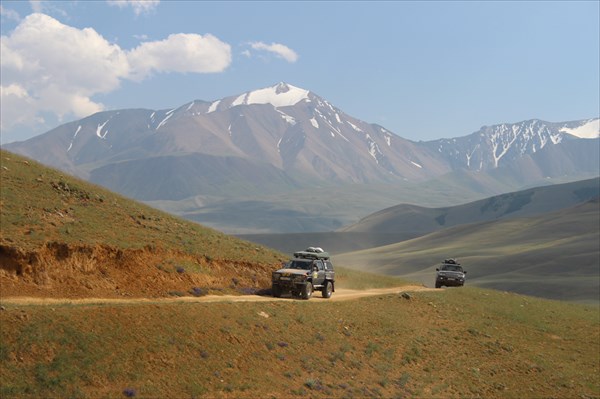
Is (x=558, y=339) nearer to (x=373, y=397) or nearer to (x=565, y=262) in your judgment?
(x=373, y=397)

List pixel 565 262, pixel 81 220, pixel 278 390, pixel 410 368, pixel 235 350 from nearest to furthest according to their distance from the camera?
pixel 278 390 → pixel 235 350 → pixel 410 368 → pixel 81 220 → pixel 565 262

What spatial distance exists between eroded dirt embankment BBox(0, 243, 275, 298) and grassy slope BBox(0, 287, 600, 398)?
20.3 ft

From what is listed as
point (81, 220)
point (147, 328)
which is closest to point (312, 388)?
point (147, 328)

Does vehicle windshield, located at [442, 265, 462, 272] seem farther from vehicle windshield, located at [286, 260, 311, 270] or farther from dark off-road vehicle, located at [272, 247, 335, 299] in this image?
vehicle windshield, located at [286, 260, 311, 270]

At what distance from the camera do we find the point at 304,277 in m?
36.0

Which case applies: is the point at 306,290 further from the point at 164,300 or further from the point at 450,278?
the point at 450,278

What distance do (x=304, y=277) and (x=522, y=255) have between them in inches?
3444

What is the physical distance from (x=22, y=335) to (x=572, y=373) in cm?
2679

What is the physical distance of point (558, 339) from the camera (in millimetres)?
38875

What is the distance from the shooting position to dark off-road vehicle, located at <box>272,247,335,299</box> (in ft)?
119

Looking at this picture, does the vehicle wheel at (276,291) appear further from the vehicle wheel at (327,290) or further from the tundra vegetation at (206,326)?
the vehicle wheel at (327,290)

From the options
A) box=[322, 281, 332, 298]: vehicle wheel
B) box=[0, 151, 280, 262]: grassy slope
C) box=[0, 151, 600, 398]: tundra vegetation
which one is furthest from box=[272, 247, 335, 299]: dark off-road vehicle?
box=[0, 151, 280, 262]: grassy slope

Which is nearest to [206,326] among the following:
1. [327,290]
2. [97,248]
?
[97,248]

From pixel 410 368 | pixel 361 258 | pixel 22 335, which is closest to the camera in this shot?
pixel 22 335
